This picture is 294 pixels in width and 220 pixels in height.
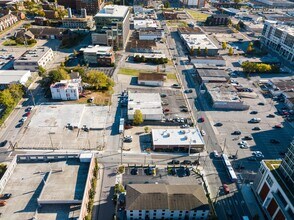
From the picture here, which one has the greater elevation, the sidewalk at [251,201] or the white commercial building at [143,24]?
the white commercial building at [143,24]

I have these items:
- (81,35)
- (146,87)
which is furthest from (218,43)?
(81,35)

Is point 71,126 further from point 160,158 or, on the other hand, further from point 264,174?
point 264,174

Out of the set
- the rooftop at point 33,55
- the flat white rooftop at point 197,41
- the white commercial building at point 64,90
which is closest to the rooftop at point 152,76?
the white commercial building at point 64,90

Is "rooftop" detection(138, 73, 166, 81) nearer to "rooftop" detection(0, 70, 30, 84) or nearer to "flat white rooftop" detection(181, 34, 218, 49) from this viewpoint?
"flat white rooftop" detection(181, 34, 218, 49)

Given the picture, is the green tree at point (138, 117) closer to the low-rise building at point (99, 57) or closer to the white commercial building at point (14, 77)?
the low-rise building at point (99, 57)

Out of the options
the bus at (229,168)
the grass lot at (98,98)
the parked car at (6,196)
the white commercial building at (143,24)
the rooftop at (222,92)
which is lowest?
the bus at (229,168)

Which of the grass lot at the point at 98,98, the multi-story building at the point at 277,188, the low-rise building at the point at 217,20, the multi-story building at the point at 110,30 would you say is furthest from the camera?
the low-rise building at the point at 217,20
